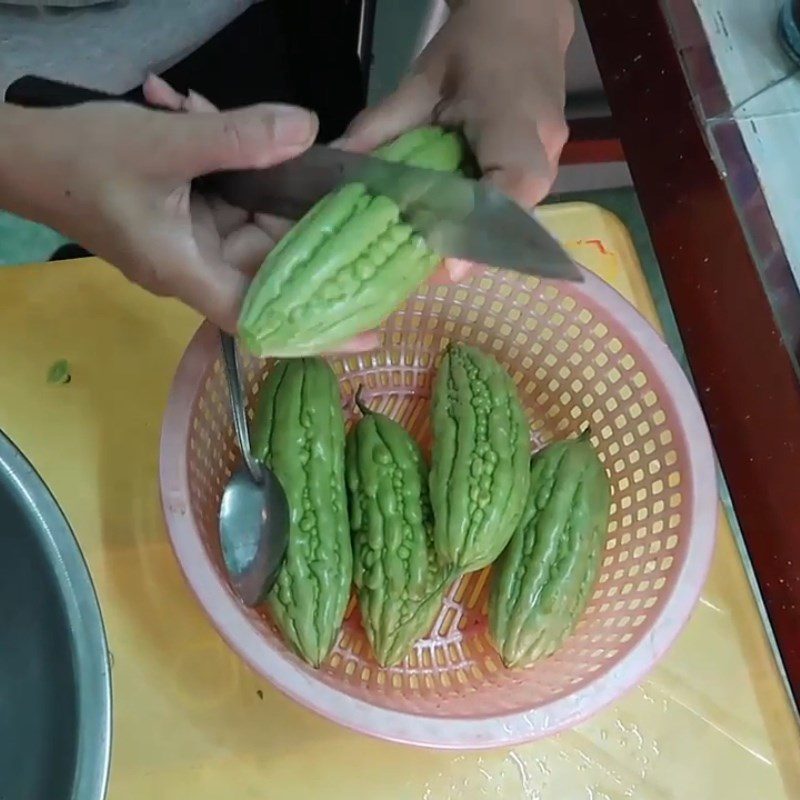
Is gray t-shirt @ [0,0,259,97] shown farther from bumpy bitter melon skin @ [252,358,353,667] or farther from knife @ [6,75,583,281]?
bumpy bitter melon skin @ [252,358,353,667]

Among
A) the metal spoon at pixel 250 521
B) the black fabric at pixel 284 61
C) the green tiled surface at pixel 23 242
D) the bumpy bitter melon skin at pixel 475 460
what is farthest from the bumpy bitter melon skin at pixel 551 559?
the green tiled surface at pixel 23 242

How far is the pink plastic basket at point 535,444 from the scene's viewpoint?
1.51ft

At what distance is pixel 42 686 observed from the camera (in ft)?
1.37

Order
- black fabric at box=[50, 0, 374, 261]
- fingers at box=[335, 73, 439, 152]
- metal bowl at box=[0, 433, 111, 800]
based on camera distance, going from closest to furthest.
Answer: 1. metal bowl at box=[0, 433, 111, 800]
2. fingers at box=[335, 73, 439, 152]
3. black fabric at box=[50, 0, 374, 261]

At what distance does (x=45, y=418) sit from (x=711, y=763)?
1.47 feet

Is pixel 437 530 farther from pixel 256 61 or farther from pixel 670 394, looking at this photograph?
pixel 256 61

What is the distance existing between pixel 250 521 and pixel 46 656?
13 centimetres

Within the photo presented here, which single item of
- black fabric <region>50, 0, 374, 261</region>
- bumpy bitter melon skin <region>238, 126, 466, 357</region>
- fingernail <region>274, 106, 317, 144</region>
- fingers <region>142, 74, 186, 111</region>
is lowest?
black fabric <region>50, 0, 374, 261</region>

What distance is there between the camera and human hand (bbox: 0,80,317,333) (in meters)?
0.42

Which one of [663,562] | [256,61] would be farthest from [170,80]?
[663,562]

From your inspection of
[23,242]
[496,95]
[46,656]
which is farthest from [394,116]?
[23,242]

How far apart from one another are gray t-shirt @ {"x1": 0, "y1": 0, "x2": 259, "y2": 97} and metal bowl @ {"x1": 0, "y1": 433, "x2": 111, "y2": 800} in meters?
0.28

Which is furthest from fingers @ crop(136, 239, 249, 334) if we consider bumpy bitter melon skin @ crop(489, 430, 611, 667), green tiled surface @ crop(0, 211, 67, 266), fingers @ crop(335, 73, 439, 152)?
green tiled surface @ crop(0, 211, 67, 266)

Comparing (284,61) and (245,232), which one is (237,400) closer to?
(245,232)
